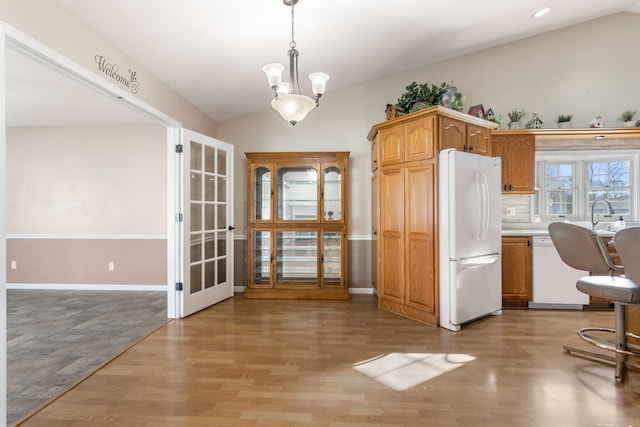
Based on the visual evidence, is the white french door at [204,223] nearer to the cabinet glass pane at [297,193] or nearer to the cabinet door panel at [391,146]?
the cabinet glass pane at [297,193]

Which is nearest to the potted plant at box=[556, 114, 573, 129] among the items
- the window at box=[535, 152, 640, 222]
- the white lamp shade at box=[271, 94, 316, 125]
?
the window at box=[535, 152, 640, 222]

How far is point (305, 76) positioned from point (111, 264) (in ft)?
12.7

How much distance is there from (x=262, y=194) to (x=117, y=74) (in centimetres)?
215

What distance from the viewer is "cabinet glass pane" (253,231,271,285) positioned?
Answer: 4.25 meters

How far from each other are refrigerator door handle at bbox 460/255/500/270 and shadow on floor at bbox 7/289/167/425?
10.3 feet

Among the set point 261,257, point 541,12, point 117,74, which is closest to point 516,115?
point 541,12

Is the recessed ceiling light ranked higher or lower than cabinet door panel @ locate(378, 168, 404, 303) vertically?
higher

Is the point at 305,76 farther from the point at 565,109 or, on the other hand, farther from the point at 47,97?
the point at 565,109

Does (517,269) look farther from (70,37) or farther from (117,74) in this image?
(70,37)

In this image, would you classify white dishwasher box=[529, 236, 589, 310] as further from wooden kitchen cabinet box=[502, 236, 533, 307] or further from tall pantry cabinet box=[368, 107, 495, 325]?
tall pantry cabinet box=[368, 107, 495, 325]

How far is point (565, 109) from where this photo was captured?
13.9ft

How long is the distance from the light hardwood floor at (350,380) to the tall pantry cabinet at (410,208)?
0.38m

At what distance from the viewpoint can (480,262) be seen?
323 centimetres

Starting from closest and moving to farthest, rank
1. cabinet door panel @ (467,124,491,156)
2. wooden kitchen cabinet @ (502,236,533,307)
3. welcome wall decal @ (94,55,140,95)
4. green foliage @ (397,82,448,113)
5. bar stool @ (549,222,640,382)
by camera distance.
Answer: bar stool @ (549,222,640,382), welcome wall decal @ (94,55,140,95), cabinet door panel @ (467,124,491,156), green foliage @ (397,82,448,113), wooden kitchen cabinet @ (502,236,533,307)
